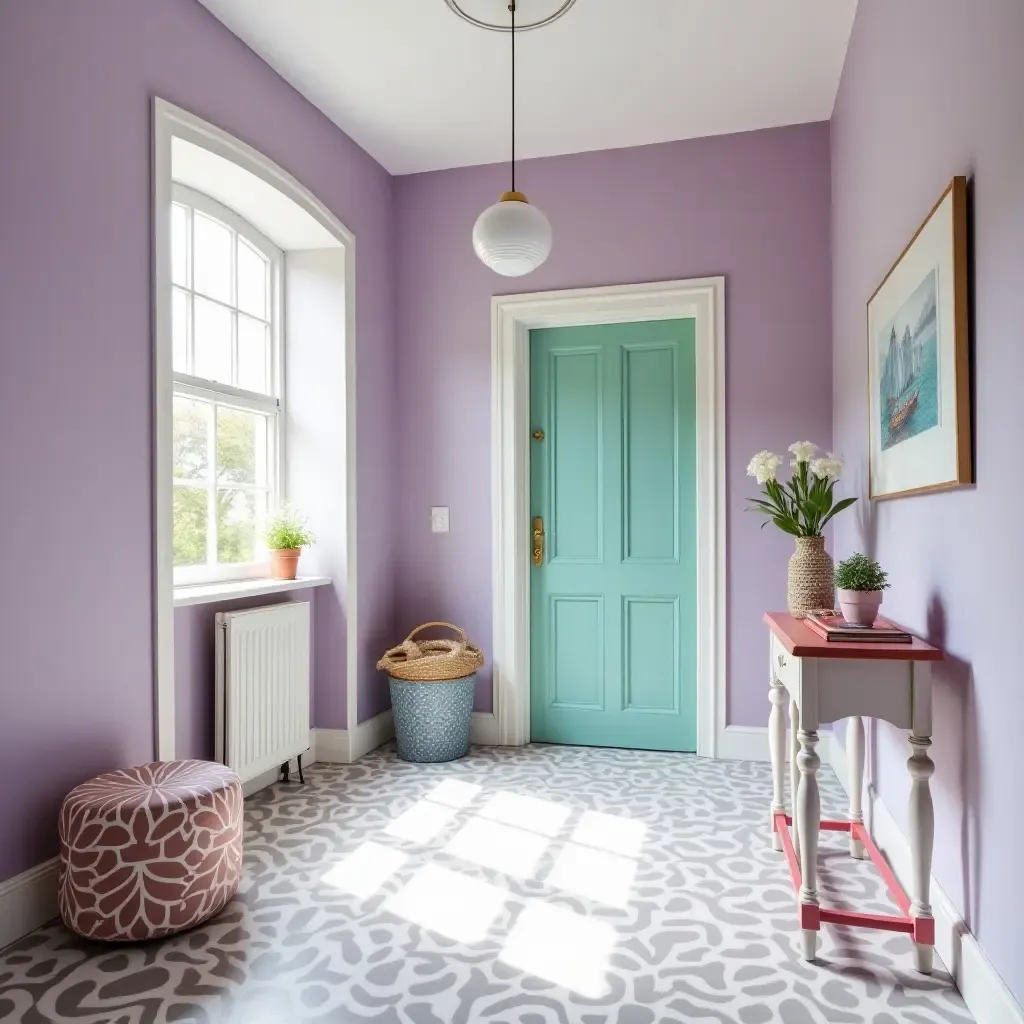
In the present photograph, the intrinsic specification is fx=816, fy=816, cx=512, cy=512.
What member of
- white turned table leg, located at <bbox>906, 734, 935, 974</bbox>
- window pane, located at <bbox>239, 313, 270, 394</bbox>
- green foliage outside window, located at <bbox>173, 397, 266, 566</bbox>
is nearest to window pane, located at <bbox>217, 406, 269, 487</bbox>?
green foliage outside window, located at <bbox>173, 397, 266, 566</bbox>

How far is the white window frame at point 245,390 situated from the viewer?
3.00 metres

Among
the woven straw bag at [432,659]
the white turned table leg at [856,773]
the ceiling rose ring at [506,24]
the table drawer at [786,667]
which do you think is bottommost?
the white turned table leg at [856,773]

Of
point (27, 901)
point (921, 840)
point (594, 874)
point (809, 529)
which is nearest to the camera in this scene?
point (921, 840)

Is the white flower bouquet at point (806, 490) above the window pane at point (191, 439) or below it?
below

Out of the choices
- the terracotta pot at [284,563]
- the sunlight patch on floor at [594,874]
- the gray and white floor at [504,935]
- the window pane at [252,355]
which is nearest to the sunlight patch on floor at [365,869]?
the gray and white floor at [504,935]

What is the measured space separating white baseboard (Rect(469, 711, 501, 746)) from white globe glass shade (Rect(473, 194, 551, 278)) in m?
2.13

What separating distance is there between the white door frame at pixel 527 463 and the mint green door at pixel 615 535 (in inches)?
3.0

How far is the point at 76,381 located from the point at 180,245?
1013 mm

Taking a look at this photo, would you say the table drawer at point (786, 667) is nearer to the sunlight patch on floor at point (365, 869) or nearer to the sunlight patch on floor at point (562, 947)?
the sunlight patch on floor at point (562, 947)

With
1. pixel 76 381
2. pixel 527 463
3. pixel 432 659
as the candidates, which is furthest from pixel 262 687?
pixel 527 463

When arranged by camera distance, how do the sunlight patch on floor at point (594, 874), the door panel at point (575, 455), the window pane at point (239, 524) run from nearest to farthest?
the sunlight patch on floor at point (594, 874)
the window pane at point (239, 524)
the door panel at point (575, 455)

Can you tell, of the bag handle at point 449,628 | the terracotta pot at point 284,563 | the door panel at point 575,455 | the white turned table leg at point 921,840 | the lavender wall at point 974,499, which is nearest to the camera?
the lavender wall at point 974,499

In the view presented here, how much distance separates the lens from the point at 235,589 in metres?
2.90

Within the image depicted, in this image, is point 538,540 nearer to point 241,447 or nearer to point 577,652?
point 577,652
